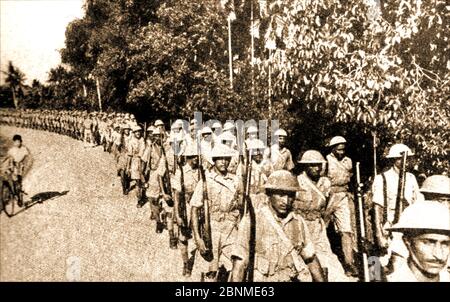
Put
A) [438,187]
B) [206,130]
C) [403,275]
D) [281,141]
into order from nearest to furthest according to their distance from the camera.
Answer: [403,275], [438,187], [281,141], [206,130]

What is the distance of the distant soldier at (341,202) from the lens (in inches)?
252

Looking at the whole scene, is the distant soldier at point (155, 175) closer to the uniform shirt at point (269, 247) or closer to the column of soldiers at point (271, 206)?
the column of soldiers at point (271, 206)

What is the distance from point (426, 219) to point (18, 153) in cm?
433

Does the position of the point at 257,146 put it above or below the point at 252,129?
below

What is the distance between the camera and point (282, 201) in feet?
13.1

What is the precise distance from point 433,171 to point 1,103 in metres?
6.03

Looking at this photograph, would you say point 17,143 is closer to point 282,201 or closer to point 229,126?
point 282,201

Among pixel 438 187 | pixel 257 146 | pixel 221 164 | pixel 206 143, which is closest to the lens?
pixel 438 187

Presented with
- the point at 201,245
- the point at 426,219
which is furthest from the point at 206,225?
the point at 426,219

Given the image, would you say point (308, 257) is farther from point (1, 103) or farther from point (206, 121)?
point (206, 121)

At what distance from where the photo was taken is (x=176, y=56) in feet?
25.5

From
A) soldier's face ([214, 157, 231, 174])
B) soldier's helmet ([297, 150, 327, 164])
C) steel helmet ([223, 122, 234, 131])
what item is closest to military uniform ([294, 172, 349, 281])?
soldier's helmet ([297, 150, 327, 164])

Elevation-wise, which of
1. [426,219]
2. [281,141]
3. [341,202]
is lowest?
[341,202]
